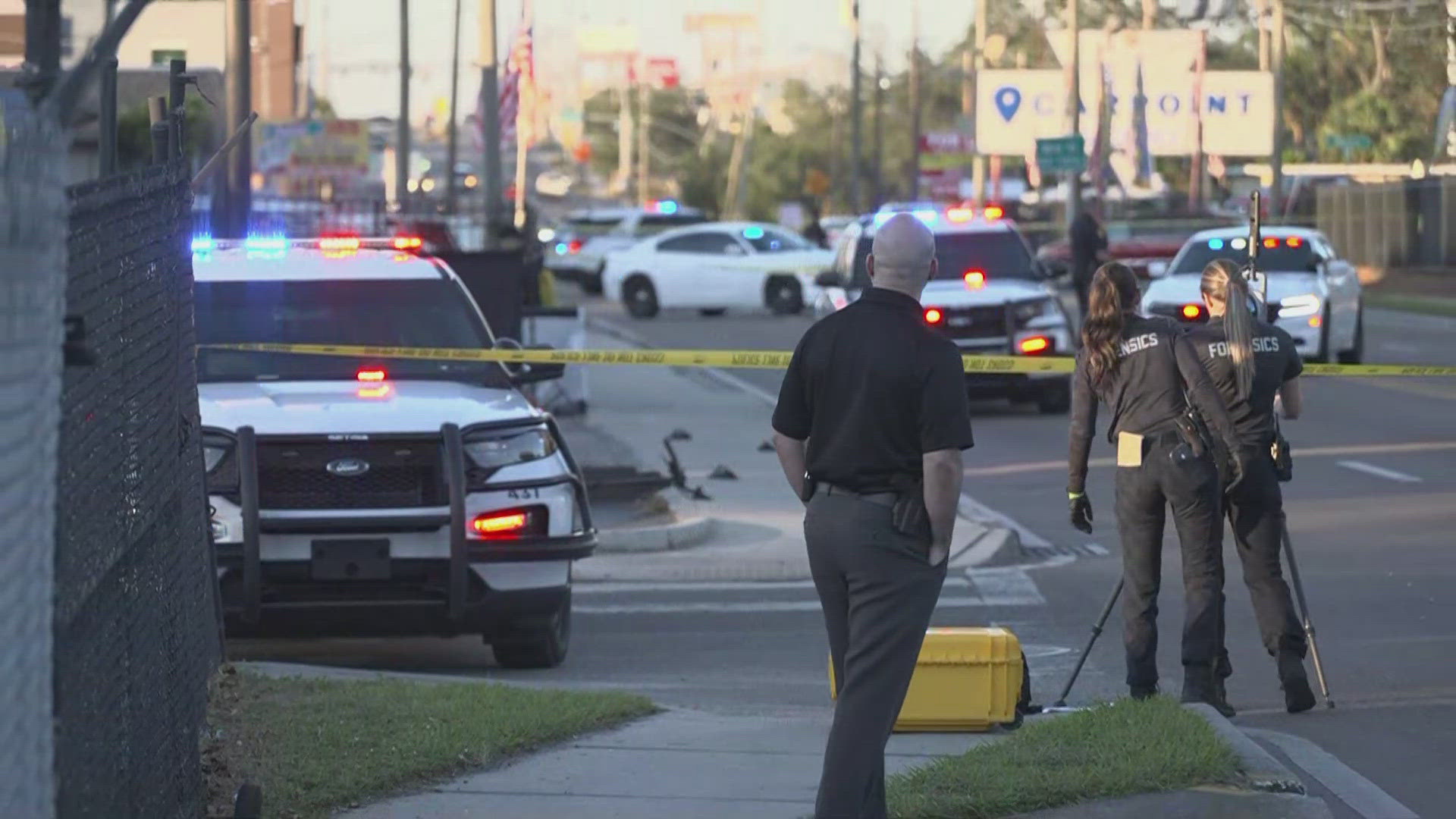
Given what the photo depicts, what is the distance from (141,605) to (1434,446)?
51.9 feet

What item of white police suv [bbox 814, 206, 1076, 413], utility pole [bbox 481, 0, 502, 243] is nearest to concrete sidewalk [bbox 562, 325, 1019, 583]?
white police suv [bbox 814, 206, 1076, 413]

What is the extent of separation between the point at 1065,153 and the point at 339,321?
116ft

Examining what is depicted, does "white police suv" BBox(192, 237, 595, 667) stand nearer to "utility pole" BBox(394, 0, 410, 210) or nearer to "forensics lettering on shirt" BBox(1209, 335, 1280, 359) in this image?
"forensics lettering on shirt" BBox(1209, 335, 1280, 359)

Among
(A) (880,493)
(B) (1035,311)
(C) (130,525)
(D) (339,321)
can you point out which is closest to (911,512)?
(A) (880,493)

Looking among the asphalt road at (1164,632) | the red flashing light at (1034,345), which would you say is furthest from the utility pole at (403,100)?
the asphalt road at (1164,632)

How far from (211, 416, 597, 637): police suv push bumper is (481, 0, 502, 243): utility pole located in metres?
23.8

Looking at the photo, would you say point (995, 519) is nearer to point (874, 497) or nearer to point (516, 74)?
point (874, 497)

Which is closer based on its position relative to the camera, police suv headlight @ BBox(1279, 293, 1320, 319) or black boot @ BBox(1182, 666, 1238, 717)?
black boot @ BBox(1182, 666, 1238, 717)

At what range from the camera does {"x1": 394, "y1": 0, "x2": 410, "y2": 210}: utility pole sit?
44.2 metres

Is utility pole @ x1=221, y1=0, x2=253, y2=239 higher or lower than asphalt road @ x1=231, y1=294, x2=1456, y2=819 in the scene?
higher

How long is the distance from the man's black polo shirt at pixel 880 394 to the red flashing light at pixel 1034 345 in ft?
56.3

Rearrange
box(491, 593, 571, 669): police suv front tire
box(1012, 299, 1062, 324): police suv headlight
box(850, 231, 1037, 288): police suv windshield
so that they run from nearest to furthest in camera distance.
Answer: box(491, 593, 571, 669): police suv front tire → box(1012, 299, 1062, 324): police suv headlight → box(850, 231, 1037, 288): police suv windshield

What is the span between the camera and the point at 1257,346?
354 inches

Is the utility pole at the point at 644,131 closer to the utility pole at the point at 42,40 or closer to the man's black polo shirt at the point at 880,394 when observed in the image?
the man's black polo shirt at the point at 880,394
